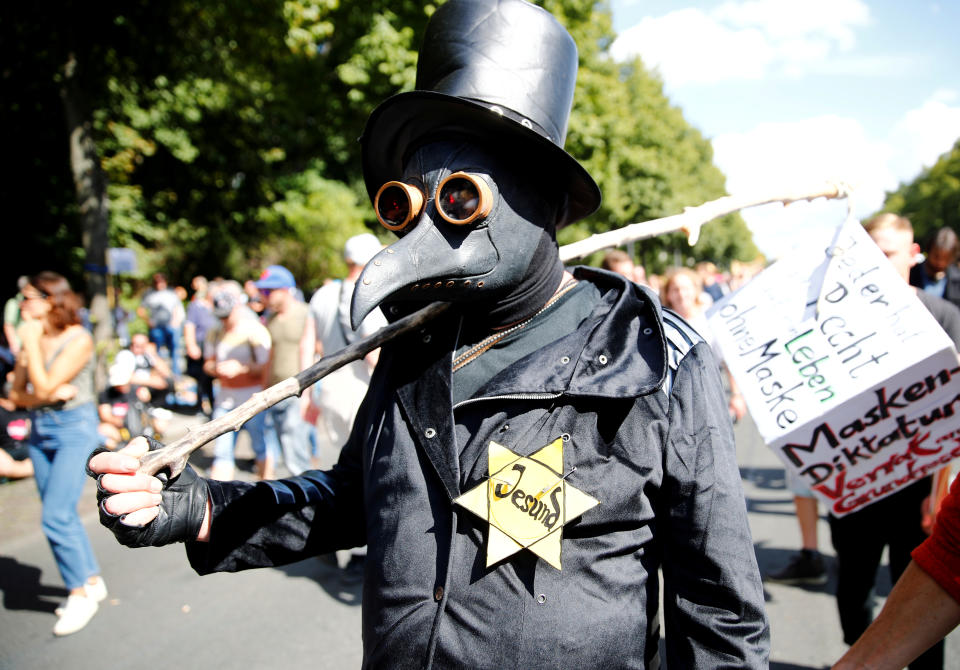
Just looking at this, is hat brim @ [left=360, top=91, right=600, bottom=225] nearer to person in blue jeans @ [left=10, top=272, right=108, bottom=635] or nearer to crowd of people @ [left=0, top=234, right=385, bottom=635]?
crowd of people @ [left=0, top=234, right=385, bottom=635]

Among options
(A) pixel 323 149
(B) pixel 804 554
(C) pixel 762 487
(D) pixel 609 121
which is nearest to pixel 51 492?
(B) pixel 804 554

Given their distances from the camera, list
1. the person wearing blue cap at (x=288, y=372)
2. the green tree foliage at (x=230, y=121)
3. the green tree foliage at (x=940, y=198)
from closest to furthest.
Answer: the person wearing blue cap at (x=288, y=372)
the green tree foliage at (x=230, y=121)
the green tree foliage at (x=940, y=198)

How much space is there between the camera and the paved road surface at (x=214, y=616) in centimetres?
353

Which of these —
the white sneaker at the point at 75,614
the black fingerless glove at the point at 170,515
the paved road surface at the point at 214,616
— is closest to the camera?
the black fingerless glove at the point at 170,515

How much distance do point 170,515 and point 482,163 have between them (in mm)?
953

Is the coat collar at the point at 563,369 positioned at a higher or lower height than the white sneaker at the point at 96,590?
higher

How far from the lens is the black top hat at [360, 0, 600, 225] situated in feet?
4.62

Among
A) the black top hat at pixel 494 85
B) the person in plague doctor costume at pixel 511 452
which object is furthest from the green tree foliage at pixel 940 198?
the person in plague doctor costume at pixel 511 452

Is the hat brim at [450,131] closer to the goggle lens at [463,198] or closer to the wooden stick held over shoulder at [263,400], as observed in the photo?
the goggle lens at [463,198]

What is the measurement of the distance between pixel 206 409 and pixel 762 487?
24.2 feet

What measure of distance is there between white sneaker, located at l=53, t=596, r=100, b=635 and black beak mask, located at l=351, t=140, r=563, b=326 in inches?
147

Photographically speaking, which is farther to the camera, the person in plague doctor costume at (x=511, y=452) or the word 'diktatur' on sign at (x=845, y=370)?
the word 'diktatur' on sign at (x=845, y=370)

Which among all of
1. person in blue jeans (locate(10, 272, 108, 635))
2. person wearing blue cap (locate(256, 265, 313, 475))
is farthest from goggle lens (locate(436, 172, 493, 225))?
person wearing blue cap (locate(256, 265, 313, 475))

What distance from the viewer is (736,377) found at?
2.38m
